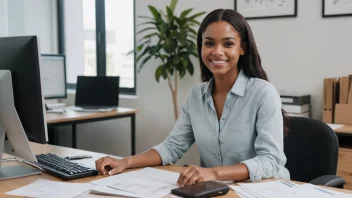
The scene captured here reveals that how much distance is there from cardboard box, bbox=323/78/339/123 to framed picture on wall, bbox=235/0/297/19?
66 cm

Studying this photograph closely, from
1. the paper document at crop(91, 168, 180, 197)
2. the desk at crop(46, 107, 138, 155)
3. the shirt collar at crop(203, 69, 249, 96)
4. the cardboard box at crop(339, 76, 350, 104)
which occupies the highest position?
the shirt collar at crop(203, 69, 249, 96)

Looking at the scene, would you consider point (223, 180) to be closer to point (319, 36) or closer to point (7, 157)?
point (7, 157)

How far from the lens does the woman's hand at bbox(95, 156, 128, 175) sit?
1.47m

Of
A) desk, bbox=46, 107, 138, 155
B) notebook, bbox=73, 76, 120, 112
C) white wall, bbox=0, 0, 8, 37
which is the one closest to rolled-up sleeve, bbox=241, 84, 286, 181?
desk, bbox=46, 107, 138, 155

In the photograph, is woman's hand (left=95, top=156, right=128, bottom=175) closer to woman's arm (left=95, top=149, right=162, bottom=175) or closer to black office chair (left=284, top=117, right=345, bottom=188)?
woman's arm (left=95, top=149, right=162, bottom=175)

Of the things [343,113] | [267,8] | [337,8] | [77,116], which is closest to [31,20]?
[77,116]

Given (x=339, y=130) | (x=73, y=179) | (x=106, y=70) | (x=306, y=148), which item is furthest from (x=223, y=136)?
(x=106, y=70)

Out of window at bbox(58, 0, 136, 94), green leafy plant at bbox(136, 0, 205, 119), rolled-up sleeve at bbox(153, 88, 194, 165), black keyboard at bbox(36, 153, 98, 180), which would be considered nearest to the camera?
black keyboard at bbox(36, 153, 98, 180)

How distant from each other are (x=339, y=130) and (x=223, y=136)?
3.71 feet

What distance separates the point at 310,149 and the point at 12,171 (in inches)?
46.0

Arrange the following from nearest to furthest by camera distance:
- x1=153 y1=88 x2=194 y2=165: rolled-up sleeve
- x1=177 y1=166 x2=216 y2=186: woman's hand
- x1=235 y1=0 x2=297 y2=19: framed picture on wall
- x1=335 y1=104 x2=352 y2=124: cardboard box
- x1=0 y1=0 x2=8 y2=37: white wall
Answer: x1=177 y1=166 x2=216 y2=186: woman's hand, x1=153 y1=88 x2=194 y2=165: rolled-up sleeve, x1=335 y1=104 x2=352 y2=124: cardboard box, x1=235 y1=0 x2=297 y2=19: framed picture on wall, x1=0 y1=0 x2=8 y2=37: white wall

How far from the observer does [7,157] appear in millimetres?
1749

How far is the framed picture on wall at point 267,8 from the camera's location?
10.2ft

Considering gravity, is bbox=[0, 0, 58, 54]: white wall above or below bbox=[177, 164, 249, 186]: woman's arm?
above
